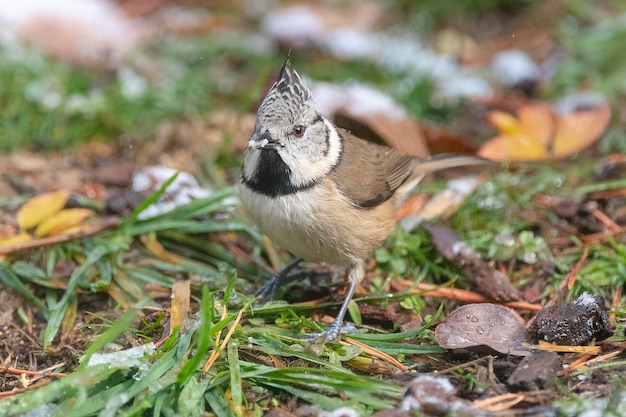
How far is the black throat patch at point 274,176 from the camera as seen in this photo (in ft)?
11.7

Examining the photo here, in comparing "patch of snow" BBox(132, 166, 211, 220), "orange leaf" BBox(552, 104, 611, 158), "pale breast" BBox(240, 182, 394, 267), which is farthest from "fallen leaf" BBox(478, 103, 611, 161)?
"patch of snow" BBox(132, 166, 211, 220)

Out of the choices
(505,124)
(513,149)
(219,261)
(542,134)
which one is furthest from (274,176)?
(542,134)

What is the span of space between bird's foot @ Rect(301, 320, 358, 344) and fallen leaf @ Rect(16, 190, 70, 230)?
5.56 ft

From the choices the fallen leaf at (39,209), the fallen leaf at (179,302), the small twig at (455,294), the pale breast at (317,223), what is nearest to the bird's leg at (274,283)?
the pale breast at (317,223)

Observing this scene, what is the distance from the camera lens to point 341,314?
3564 mm

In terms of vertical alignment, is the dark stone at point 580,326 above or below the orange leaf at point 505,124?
below

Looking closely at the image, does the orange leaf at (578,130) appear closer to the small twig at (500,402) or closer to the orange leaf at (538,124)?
the orange leaf at (538,124)

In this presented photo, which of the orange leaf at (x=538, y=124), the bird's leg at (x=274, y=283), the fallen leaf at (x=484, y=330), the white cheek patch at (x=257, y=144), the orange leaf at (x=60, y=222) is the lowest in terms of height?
the bird's leg at (x=274, y=283)

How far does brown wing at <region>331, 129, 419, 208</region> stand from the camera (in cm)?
383

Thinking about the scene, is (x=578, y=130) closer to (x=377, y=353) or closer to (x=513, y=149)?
(x=513, y=149)

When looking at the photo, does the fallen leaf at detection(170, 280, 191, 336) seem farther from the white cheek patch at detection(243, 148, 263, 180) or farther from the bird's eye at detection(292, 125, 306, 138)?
the bird's eye at detection(292, 125, 306, 138)

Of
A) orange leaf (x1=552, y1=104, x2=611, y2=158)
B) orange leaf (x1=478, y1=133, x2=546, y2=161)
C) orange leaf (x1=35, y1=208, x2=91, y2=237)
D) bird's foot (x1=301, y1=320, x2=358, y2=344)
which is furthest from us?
orange leaf (x1=552, y1=104, x2=611, y2=158)

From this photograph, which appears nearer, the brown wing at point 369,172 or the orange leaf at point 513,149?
the brown wing at point 369,172

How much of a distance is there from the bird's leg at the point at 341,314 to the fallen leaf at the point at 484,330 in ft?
1.48
